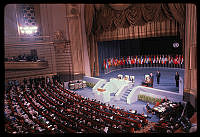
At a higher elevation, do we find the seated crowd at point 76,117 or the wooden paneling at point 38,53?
the wooden paneling at point 38,53

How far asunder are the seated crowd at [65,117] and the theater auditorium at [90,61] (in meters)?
0.06

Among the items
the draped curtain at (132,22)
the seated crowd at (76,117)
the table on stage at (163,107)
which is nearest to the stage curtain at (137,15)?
the draped curtain at (132,22)

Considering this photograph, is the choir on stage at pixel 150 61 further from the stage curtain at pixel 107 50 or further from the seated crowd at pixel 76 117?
the seated crowd at pixel 76 117

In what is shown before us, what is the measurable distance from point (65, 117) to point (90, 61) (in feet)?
31.7

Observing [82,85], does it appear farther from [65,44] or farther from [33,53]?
[33,53]

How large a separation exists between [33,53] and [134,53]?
1090 centimetres

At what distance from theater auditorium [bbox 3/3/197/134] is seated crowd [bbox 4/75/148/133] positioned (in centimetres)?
6

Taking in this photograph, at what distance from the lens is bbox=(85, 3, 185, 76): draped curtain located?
1058 cm

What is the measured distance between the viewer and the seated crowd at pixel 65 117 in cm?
674

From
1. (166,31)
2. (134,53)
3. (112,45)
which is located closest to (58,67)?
(112,45)

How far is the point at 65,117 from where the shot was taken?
7.95 metres

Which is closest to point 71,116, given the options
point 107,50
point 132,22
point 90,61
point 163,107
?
point 163,107

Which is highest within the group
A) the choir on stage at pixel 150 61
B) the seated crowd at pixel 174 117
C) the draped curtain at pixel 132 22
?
the draped curtain at pixel 132 22

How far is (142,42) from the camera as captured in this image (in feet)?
57.6
